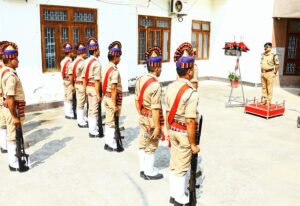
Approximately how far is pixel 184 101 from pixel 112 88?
2.25 meters

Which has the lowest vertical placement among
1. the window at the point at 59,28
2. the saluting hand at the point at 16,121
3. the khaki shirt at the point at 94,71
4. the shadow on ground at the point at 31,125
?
the shadow on ground at the point at 31,125

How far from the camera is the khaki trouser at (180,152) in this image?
12.4 feet

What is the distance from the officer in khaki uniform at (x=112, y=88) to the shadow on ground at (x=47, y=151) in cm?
104

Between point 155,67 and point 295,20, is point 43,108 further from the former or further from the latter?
point 295,20

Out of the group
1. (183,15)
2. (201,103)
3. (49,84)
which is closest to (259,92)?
(201,103)

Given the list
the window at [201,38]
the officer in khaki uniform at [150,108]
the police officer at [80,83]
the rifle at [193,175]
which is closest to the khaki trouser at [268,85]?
the police officer at [80,83]

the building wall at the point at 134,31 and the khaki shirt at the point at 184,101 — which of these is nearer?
the khaki shirt at the point at 184,101

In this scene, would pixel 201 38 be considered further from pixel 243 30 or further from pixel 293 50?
pixel 293 50

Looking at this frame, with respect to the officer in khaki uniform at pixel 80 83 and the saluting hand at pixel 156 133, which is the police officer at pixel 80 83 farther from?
the saluting hand at pixel 156 133

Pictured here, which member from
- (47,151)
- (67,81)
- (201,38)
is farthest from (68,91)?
(201,38)

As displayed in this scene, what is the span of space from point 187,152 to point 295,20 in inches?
464

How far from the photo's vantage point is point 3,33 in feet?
26.4

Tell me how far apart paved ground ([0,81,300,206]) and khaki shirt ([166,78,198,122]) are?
1.32 metres

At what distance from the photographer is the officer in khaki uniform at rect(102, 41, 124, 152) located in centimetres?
559
